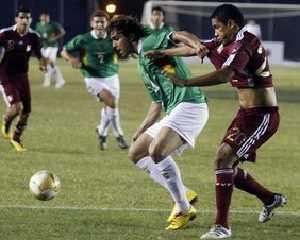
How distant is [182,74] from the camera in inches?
423

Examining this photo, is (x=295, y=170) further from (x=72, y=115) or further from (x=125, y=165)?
(x=72, y=115)

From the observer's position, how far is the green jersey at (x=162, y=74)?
418 inches

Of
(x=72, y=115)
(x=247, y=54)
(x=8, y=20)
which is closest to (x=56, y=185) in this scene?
(x=247, y=54)

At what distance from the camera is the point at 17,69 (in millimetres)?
17938

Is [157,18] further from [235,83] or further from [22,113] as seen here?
[235,83]

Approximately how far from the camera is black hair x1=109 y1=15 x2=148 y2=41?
34.1 feet

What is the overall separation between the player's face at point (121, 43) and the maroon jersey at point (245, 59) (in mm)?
761

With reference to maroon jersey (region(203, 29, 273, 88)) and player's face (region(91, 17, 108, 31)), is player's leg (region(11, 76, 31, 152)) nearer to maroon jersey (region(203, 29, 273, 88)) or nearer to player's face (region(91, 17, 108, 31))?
player's face (region(91, 17, 108, 31))

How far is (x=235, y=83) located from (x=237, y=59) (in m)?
0.54

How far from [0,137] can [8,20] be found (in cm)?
4029

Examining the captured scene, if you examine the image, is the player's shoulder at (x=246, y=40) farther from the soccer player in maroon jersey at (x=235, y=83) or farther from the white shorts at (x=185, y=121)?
the white shorts at (x=185, y=121)

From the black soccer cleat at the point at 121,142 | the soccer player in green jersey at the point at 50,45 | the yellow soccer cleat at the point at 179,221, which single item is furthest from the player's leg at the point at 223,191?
the soccer player in green jersey at the point at 50,45

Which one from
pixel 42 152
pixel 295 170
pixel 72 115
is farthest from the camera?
pixel 72 115

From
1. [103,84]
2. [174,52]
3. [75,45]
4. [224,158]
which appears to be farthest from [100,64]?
[224,158]
